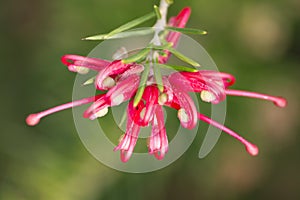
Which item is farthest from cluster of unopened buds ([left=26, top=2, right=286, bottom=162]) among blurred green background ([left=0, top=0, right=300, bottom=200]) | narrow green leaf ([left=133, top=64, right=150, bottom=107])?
blurred green background ([left=0, top=0, right=300, bottom=200])

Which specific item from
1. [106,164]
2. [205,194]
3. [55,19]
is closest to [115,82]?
[106,164]

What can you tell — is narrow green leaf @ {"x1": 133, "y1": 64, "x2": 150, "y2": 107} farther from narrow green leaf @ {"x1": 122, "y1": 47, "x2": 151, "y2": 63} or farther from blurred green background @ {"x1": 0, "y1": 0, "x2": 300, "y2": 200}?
blurred green background @ {"x1": 0, "y1": 0, "x2": 300, "y2": 200}

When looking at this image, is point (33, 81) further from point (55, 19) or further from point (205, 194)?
point (205, 194)

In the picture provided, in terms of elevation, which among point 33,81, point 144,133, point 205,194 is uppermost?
point 144,133

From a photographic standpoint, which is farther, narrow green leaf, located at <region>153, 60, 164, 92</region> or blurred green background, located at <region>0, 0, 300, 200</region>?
blurred green background, located at <region>0, 0, 300, 200</region>

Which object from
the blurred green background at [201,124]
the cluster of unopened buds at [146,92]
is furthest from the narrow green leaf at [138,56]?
the blurred green background at [201,124]

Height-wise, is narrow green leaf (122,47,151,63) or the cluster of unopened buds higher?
narrow green leaf (122,47,151,63)

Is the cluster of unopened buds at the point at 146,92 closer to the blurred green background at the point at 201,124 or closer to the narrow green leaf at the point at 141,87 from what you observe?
the narrow green leaf at the point at 141,87

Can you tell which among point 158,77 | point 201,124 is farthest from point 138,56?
point 201,124

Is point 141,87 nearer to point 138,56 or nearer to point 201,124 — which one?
point 138,56
